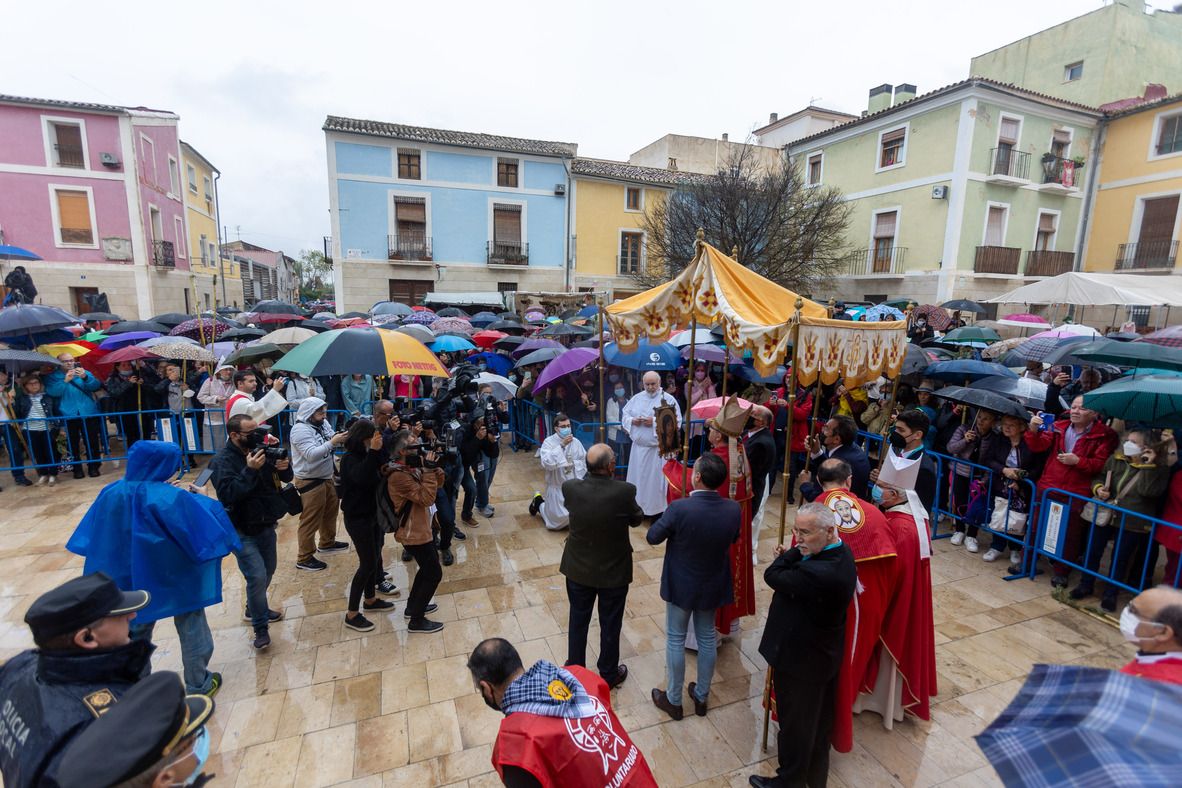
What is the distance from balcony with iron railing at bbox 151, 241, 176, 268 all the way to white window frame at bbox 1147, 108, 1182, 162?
125ft

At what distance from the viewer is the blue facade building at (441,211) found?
2395 cm

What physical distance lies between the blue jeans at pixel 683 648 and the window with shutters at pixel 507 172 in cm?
2558

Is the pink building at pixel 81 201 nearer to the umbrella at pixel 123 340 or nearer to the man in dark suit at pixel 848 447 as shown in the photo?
the umbrella at pixel 123 340

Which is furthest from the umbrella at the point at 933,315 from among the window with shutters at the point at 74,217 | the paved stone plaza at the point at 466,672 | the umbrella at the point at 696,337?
the window with shutters at the point at 74,217

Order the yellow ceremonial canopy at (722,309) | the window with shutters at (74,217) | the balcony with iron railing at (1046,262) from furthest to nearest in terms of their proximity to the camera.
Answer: the balcony with iron railing at (1046,262) < the window with shutters at (74,217) < the yellow ceremonial canopy at (722,309)

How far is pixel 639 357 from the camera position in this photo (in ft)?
24.3

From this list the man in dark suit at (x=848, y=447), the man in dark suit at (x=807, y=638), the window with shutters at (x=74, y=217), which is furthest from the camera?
the window with shutters at (x=74, y=217)

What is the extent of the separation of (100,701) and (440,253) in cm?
2563

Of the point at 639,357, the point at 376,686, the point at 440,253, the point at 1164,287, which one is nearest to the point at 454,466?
the point at 376,686

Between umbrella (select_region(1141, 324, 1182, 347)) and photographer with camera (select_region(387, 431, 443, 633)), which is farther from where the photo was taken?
umbrella (select_region(1141, 324, 1182, 347))

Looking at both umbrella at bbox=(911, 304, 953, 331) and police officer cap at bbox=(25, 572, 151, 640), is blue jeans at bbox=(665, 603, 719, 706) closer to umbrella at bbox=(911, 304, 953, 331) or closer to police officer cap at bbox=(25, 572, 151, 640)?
police officer cap at bbox=(25, 572, 151, 640)

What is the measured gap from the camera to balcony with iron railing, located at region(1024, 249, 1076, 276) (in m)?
21.6

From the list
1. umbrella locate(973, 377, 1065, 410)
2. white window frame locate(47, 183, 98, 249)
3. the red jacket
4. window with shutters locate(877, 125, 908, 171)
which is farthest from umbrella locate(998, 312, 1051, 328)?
white window frame locate(47, 183, 98, 249)

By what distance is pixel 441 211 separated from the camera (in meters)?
25.4
